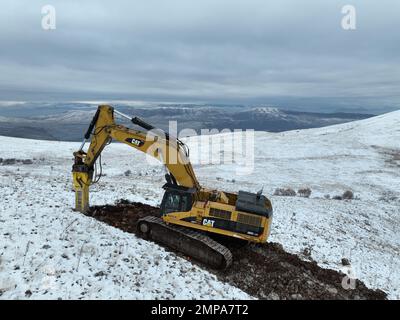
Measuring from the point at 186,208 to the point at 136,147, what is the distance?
3335 mm

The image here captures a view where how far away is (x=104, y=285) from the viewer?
35.3ft

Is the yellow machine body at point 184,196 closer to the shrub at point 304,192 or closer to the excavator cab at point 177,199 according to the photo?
the excavator cab at point 177,199

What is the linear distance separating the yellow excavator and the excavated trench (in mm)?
872

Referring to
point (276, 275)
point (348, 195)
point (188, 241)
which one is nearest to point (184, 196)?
point (188, 241)

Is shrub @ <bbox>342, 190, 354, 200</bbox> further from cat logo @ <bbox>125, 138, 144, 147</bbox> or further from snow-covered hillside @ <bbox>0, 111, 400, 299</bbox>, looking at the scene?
cat logo @ <bbox>125, 138, 144, 147</bbox>

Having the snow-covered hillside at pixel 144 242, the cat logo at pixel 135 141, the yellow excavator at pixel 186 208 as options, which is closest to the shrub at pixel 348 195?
the snow-covered hillside at pixel 144 242

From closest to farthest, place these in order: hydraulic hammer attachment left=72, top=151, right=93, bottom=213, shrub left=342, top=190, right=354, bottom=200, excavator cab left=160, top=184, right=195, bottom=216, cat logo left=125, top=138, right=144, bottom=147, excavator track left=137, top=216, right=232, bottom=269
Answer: excavator track left=137, top=216, right=232, bottom=269 → excavator cab left=160, top=184, right=195, bottom=216 → cat logo left=125, top=138, right=144, bottom=147 → hydraulic hammer attachment left=72, top=151, right=93, bottom=213 → shrub left=342, top=190, right=354, bottom=200

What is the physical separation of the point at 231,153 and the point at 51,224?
1768 inches

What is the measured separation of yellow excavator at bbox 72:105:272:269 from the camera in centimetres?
1376

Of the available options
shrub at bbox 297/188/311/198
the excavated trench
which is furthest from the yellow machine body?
shrub at bbox 297/188/311/198
